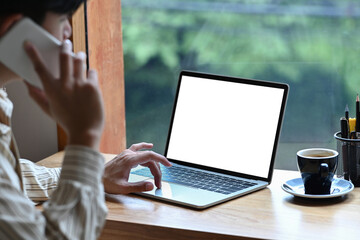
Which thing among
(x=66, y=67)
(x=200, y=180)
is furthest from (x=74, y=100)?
(x=200, y=180)

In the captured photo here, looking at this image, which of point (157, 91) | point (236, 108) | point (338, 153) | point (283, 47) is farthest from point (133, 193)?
point (283, 47)

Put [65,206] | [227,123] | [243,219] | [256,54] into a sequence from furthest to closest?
[256,54]
[227,123]
[243,219]
[65,206]

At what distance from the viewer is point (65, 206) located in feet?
2.71

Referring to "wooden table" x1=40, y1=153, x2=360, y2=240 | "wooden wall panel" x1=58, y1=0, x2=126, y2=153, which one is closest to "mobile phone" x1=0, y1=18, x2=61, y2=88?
"wooden table" x1=40, y1=153, x2=360, y2=240

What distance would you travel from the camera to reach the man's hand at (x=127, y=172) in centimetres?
133

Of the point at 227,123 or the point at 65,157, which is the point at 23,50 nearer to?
the point at 65,157

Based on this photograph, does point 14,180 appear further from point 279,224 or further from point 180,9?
point 180,9

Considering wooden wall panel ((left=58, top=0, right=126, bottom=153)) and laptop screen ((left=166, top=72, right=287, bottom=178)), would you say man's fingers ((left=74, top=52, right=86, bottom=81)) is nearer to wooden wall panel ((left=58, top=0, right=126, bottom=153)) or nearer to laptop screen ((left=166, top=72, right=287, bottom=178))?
laptop screen ((left=166, top=72, right=287, bottom=178))

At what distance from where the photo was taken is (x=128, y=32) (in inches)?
82.5

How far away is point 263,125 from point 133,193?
344 millimetres

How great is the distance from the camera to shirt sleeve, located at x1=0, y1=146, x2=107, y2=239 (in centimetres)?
80

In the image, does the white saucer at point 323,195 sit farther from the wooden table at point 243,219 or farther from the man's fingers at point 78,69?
the man's fingers at point 78,69

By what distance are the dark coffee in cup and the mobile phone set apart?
0.62 meters

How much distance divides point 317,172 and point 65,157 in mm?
640
